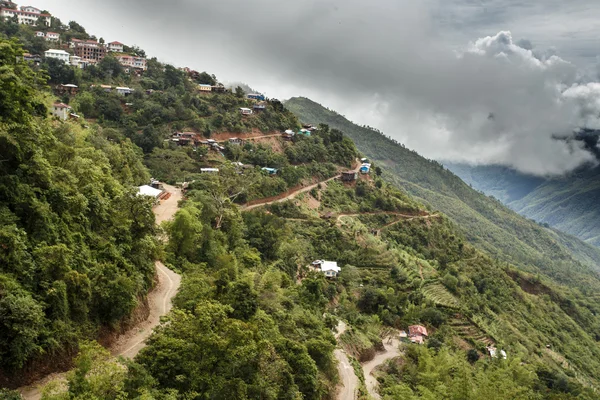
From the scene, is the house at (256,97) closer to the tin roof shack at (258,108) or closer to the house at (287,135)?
the tin roof shack at (258,108)

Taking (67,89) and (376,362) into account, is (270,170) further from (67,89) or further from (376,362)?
(376,362)

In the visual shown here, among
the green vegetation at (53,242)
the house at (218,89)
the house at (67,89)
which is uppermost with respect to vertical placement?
the house at (218,89)

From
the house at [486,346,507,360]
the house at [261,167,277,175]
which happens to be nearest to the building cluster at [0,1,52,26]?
the house at [261,167,277,175]

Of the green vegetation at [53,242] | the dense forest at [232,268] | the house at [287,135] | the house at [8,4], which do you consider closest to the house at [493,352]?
the dense forest at [232,268]

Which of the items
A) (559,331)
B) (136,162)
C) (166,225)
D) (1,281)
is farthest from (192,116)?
(559,331)

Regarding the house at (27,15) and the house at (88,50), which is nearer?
the house at (88,50)

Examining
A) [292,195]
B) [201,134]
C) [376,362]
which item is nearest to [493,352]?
[376,362]
